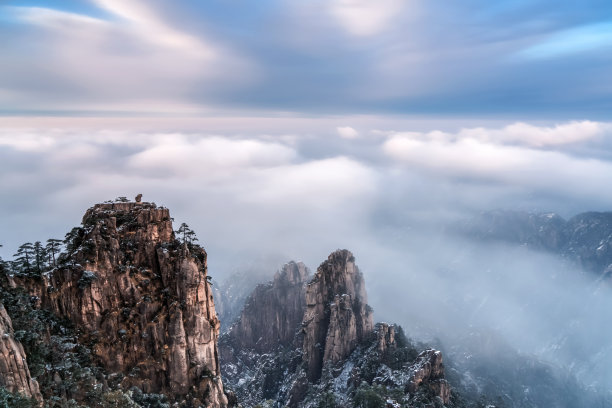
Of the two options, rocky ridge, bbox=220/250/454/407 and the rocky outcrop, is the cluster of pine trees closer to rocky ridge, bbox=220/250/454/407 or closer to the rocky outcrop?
rocky ridge, bbox=220/250/454/407

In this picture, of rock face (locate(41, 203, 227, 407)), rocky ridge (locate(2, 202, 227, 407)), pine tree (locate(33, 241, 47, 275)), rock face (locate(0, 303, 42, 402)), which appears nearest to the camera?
rock face (locate(0, 303, 42, 402))

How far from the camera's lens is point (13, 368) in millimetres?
55438

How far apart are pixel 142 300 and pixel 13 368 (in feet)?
107

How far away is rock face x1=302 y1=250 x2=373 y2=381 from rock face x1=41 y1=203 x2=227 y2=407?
8196 cm

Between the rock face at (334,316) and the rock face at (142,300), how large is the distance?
8196 centimetres

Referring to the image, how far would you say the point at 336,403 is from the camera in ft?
463

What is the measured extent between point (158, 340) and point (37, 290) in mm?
23268

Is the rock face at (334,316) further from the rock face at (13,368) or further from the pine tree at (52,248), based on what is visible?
the rock face at (13,368)

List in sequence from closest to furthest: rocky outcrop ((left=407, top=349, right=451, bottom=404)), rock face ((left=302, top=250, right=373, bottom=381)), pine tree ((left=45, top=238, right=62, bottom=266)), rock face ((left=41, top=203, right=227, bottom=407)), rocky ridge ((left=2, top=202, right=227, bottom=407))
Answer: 1. rocky ridge ((left=2, top=202, right=227, bottom=407))
2. rock face ((left=41, top=203, right=227, bottom=407))
3. pine tree ((left=45, top=238, right=62, bottom=266))
4. rocky outcrop ((left=407, top=349, right=451, bottom=404))
5. rock face ((left=302, top=250, right=373, bottom=381))

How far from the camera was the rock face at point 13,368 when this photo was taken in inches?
2137

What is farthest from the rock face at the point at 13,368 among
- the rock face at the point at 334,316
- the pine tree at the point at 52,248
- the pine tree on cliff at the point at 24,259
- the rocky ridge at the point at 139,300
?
the rock face at the point at 334,316

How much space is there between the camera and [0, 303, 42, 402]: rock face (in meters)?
54.3

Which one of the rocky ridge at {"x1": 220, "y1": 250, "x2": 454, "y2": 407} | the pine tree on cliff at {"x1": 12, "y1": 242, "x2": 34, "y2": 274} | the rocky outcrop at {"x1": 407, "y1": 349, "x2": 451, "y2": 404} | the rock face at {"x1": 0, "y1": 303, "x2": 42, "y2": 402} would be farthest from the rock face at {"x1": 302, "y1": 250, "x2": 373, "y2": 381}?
the rock face at {"x1": 0, "y1": 303, "x2": 42, "y2": 402}

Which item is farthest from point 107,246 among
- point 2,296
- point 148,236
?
point 2,296
